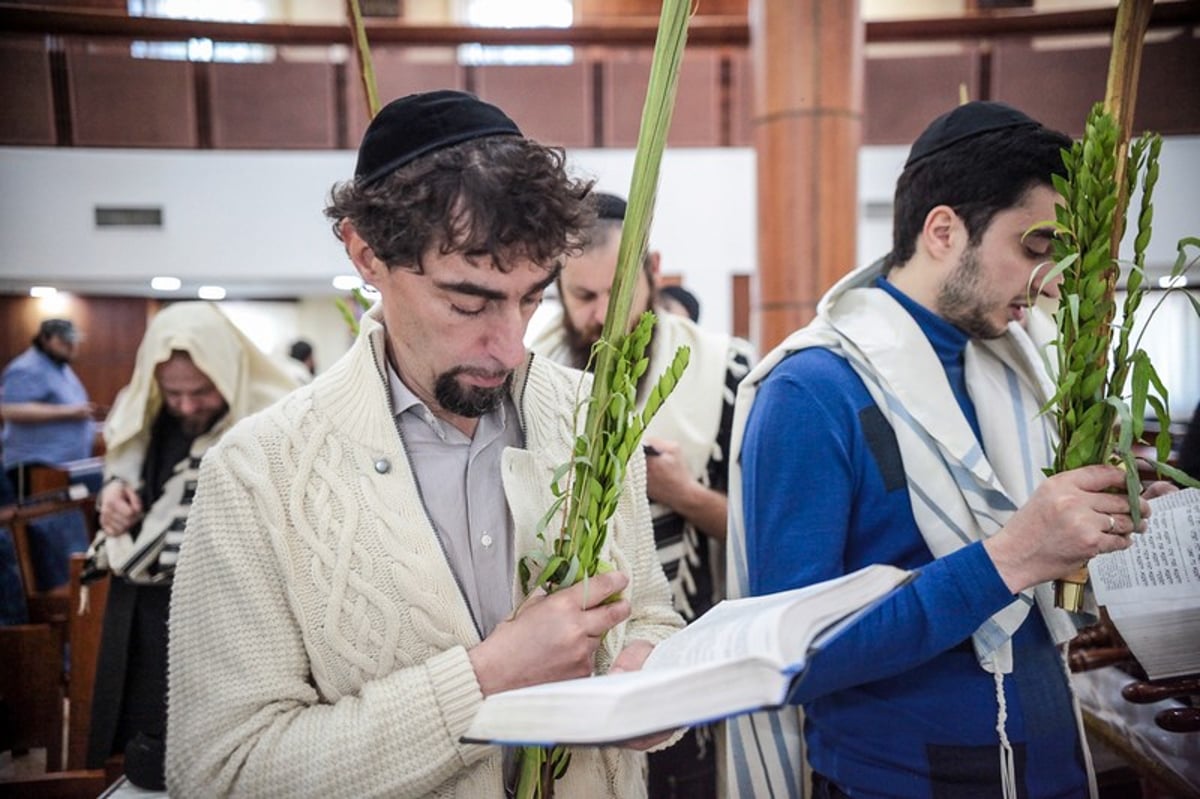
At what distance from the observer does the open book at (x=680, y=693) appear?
24.3 inches

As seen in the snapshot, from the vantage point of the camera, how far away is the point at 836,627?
729mm

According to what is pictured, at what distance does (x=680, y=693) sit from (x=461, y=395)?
1.66 ft

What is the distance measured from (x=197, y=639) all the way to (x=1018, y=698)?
1113mm

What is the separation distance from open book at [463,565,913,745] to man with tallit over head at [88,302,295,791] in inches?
73.8

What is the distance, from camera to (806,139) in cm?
365

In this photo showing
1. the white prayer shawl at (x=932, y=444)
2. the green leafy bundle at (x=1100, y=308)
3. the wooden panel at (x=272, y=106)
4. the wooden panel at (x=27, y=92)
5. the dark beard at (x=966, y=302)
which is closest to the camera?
the green leafy bundle at (x=1100, y=308)

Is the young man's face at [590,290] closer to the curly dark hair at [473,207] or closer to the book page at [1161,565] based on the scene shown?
A: the curly dark hair at [473,207]

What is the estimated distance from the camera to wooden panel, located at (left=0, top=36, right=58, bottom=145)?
6992 millimetres

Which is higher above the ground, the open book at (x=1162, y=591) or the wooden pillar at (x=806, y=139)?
the wooden pillar at (x=806, y=139)

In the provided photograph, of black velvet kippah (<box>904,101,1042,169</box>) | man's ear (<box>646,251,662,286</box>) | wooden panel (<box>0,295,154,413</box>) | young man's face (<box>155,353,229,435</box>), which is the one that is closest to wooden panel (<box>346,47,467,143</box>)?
wooden panel (<box>0,295,154,413</box>)

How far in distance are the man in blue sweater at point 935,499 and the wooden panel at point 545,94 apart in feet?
22.2

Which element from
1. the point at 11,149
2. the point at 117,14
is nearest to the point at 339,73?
the point at 117,14

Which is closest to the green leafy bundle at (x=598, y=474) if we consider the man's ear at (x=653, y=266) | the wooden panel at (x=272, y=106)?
the man's ear at (x=653, y=266)

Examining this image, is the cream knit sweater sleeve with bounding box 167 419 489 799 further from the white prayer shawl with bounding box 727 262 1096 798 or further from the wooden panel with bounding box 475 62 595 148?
the wooden panel with bounding box 475 62 595 148
